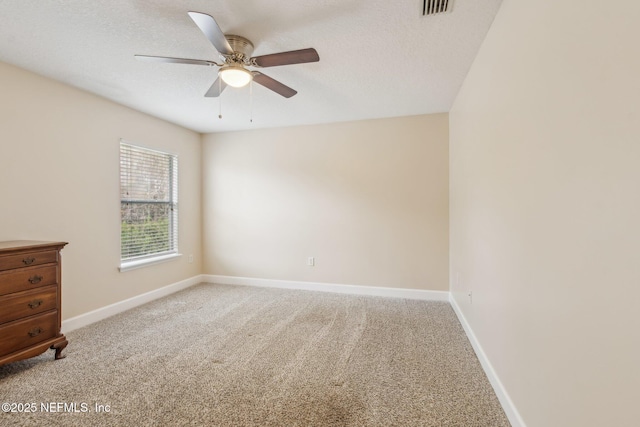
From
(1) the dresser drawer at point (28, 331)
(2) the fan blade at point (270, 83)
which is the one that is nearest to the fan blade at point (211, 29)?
(2) the fan blade at point (270, 83)

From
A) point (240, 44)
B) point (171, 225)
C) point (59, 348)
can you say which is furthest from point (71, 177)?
point (240, 44)

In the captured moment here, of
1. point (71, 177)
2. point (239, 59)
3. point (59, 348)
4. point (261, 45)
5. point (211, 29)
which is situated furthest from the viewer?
point (71, 177)

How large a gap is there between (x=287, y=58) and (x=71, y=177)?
249 cm

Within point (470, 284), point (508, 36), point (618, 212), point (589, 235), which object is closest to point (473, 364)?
point (470, 284)

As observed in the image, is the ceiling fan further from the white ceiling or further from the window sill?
the window sill

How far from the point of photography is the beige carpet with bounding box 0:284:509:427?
161 centimetres

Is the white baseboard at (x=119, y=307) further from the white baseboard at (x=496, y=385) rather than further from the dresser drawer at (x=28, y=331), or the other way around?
the white baseboard at (x=496, y=385)

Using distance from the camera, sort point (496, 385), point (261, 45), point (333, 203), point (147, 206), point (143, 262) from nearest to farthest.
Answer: point (496, 385) < point (261, 45) < point (143, 262) < point (147, 206) < point (333, 203)

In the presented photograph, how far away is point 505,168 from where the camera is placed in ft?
5.32

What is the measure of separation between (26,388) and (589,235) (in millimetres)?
3150

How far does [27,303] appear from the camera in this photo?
204 centimetres

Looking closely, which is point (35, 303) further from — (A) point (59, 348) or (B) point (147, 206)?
(B) point (147, 206)

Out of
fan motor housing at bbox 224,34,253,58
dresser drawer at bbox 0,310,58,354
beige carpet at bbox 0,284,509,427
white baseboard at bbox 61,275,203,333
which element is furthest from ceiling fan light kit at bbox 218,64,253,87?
white baseboard at bbox 61,275,203,333

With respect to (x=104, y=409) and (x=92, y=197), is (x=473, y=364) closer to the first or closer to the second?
(x=104, y=409)
